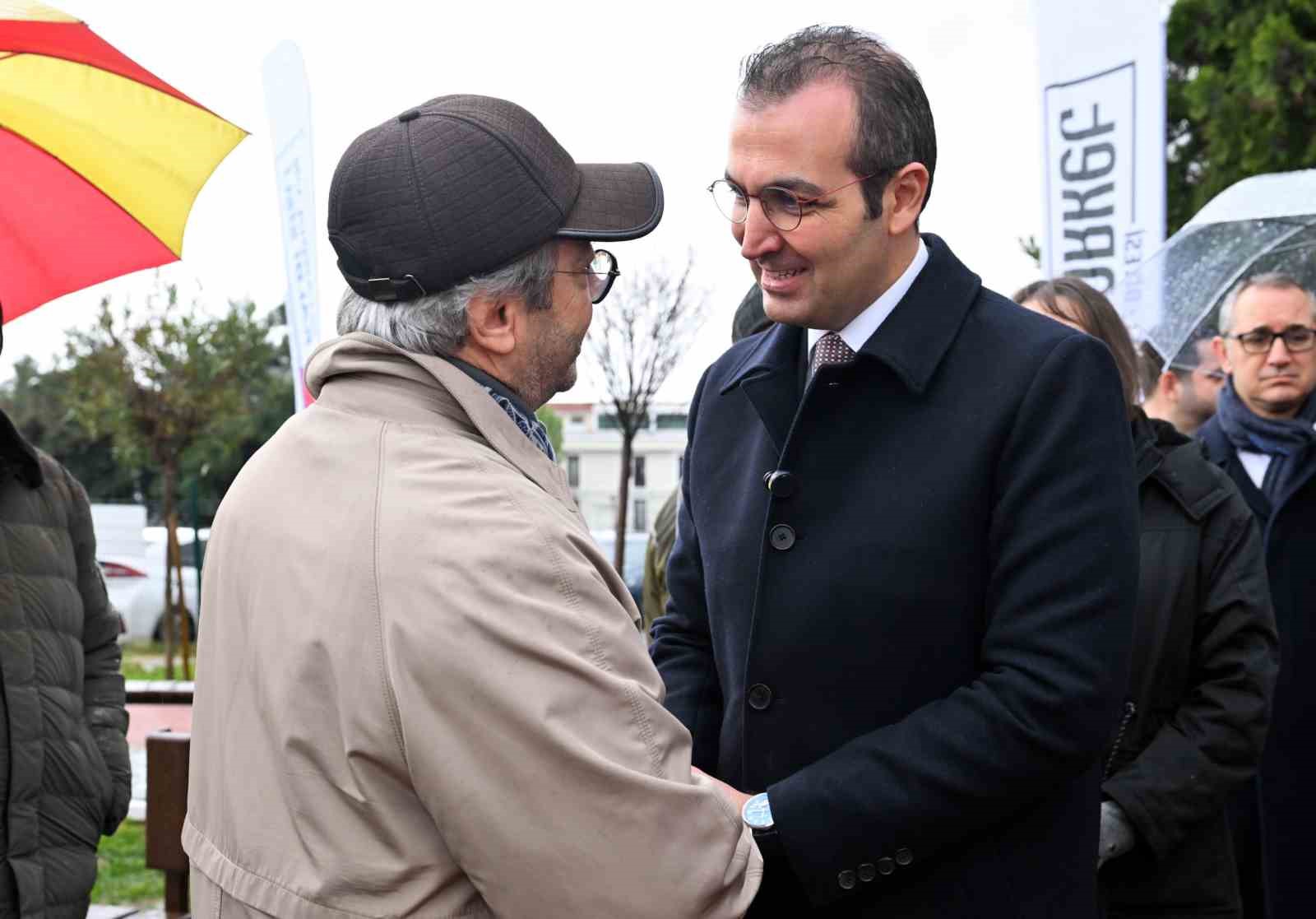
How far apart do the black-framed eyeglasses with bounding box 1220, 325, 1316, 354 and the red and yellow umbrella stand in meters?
3.04

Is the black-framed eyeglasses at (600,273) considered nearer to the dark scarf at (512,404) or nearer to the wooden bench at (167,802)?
the dark scarf at (512,404)

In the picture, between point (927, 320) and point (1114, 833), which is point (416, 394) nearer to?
point (927, 320)

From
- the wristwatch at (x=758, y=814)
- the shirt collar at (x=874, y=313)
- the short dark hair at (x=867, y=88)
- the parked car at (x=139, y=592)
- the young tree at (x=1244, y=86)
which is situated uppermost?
the young tree at (x=1244, y=86)

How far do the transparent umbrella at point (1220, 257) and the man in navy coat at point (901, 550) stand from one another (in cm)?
273

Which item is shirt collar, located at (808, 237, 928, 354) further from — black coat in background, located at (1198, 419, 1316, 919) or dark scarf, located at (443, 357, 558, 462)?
black coat in background, located at (1198, 419, 1316, 919)

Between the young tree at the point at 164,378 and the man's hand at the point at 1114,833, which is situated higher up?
the young tree at the point at 164,378

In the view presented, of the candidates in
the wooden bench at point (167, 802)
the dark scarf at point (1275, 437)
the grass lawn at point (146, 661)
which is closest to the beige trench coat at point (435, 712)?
the wooden bench at point (167, 802)

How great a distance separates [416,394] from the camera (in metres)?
1.78

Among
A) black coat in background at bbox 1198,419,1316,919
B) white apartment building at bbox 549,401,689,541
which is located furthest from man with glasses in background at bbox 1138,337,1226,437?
white apartment building at bbox 549,401,689,541

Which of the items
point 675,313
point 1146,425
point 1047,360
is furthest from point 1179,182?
point 1047,360

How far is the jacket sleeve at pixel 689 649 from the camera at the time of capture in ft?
8.01

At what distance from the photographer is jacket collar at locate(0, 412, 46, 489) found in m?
3.38

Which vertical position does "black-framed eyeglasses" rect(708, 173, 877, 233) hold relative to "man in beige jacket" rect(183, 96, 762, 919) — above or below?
above

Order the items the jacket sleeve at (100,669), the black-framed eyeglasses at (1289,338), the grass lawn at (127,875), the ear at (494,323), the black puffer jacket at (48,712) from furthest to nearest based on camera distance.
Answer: the grass lawn at (127,875) → the black-framed eyeglasses at (1289,338) → the jacket sleeve at (100,669) → the black puffer jacket at (48,712) → the ear at (494,323)
